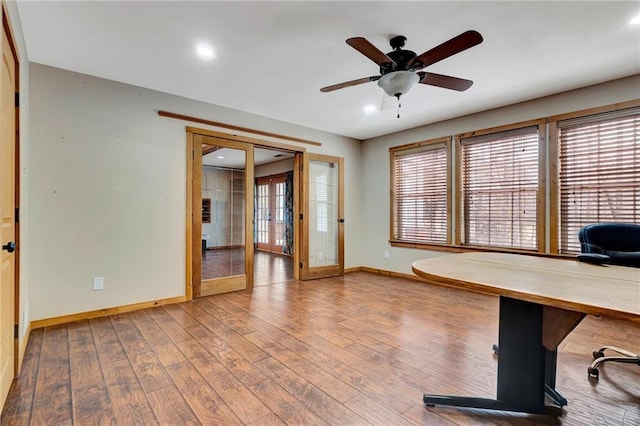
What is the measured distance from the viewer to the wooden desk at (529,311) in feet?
4.36

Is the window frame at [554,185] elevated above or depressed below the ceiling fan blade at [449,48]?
below

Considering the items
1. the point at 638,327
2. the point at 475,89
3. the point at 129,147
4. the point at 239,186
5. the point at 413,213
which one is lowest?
the point at 638,327

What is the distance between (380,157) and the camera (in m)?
5.54

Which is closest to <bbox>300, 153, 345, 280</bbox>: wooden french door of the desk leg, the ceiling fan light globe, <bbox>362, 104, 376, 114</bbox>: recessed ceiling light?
<bbox>362, 104, 376, 114</bbox>: recessed ceiling light

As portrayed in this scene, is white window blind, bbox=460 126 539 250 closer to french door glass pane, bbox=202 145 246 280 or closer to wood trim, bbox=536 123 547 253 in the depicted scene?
wood trim, bbox=536 123 547 253

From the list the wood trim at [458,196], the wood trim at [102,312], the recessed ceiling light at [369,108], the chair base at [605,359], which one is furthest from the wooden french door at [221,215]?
the chair base at [605,359]

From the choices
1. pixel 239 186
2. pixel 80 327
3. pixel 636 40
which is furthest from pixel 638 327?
pixel 80 327

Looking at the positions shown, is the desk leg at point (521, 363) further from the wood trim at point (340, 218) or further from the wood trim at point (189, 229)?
the wood trim at point (340, 218)

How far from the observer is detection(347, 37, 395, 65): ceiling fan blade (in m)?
1.90

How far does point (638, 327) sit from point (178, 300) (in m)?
4.82

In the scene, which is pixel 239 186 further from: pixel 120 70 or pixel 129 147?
pixel 120 70

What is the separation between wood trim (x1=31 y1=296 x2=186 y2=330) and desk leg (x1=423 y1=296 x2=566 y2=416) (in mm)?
3217

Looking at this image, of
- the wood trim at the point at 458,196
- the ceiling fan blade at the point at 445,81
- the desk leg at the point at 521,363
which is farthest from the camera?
the wood trim at the point at 458,196

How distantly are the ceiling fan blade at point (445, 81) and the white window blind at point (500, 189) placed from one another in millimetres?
1894
